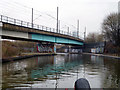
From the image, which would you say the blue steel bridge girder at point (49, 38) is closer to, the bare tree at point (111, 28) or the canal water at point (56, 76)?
the bare tree at point (111, 28)

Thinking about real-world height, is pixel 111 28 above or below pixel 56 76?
above

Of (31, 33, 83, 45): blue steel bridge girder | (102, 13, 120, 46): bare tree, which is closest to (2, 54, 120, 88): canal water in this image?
(31, 33, 83, 45): blue steel bridge girder

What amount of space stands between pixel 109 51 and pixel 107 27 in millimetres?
9519

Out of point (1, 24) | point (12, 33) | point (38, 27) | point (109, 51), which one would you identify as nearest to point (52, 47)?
point (38, 27)

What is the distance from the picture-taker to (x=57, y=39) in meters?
47.9

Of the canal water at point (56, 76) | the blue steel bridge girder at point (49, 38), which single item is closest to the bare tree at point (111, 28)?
the blue steel bridge girder at point (49, 38)

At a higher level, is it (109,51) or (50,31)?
(50,31)

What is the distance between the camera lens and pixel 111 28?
51.3m

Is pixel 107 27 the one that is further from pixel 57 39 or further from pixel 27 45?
pixel 27 45

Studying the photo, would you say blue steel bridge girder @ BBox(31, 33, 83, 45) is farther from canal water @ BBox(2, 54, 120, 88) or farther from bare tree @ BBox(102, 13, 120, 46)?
canal water @ BBox(2, 54, 120, 88)

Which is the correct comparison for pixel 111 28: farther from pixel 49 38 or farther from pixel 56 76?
pixel 56 76

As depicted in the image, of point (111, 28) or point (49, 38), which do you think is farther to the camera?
point (111, 28)

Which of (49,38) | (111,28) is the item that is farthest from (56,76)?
(111,28)

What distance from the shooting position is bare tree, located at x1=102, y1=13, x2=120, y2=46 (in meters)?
49.0
